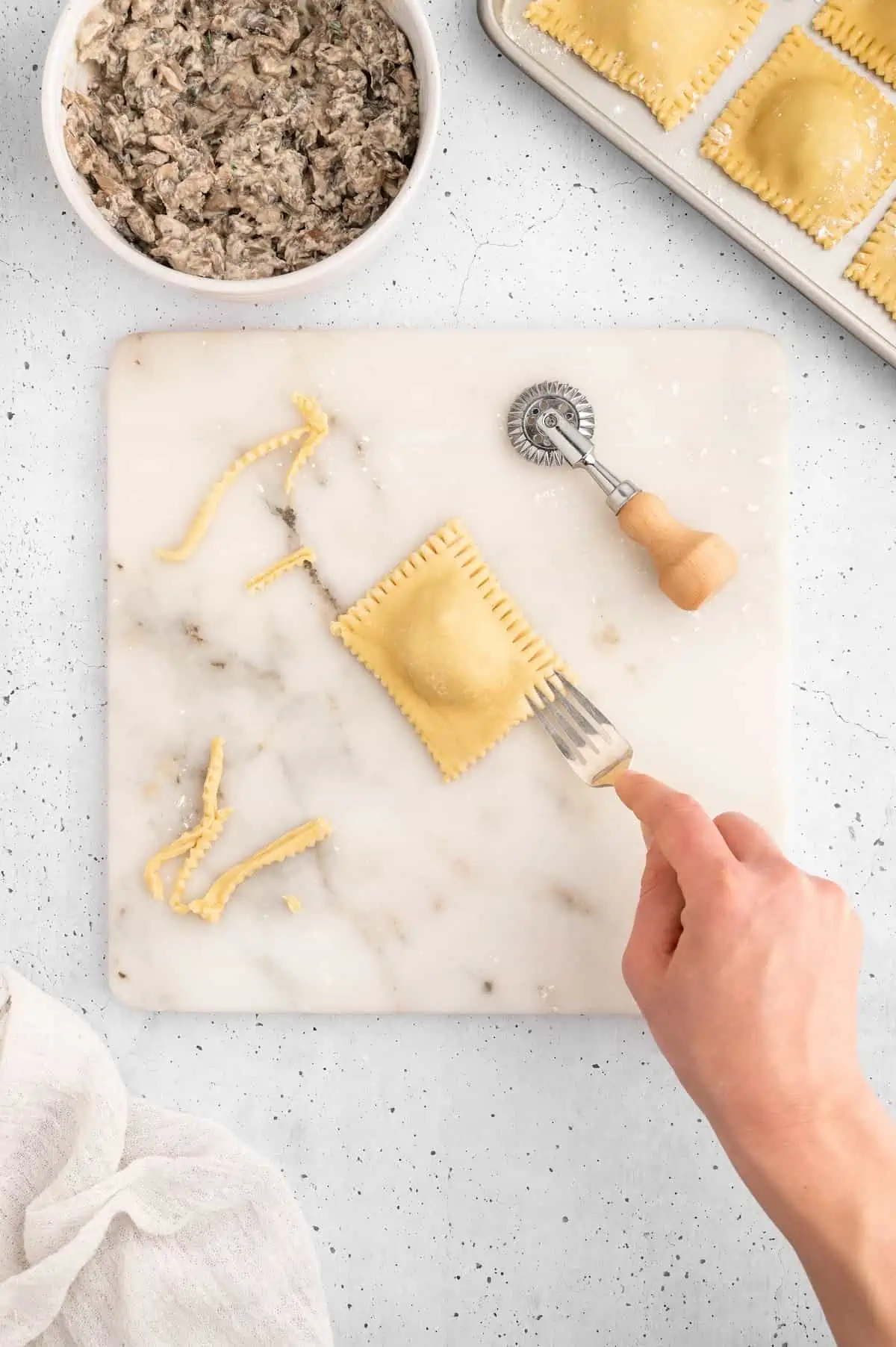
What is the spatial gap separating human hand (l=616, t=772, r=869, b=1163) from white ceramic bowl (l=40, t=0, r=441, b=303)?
0.48m

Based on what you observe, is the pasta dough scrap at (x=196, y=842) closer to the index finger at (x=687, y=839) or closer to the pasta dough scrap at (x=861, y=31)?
the index finger at (x=687, y=839)

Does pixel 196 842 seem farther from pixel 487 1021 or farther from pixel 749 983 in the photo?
pixel 749 983

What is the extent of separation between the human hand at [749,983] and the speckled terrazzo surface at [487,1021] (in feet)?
0.52

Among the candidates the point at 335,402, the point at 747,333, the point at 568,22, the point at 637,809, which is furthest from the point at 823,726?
the point at 568,22

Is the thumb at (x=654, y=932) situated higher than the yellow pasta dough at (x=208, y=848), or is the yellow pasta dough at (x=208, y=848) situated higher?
the thumb at (x=654, y=932)

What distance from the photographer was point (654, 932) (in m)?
0.79

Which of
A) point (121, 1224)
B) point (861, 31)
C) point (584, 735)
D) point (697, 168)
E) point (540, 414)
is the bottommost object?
point (121, 1224)

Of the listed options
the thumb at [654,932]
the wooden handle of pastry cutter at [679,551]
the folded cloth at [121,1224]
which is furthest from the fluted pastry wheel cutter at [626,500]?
the folded cloth at [121,1224]

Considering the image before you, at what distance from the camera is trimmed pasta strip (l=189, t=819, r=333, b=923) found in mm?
896

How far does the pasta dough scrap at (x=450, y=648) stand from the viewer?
86 centimetres

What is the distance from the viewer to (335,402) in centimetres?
92

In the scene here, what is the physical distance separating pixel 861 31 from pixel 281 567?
0.65 m

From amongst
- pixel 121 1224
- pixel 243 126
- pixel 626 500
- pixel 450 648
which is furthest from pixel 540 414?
pixel 121 1224

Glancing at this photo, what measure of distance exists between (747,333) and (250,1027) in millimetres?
723
